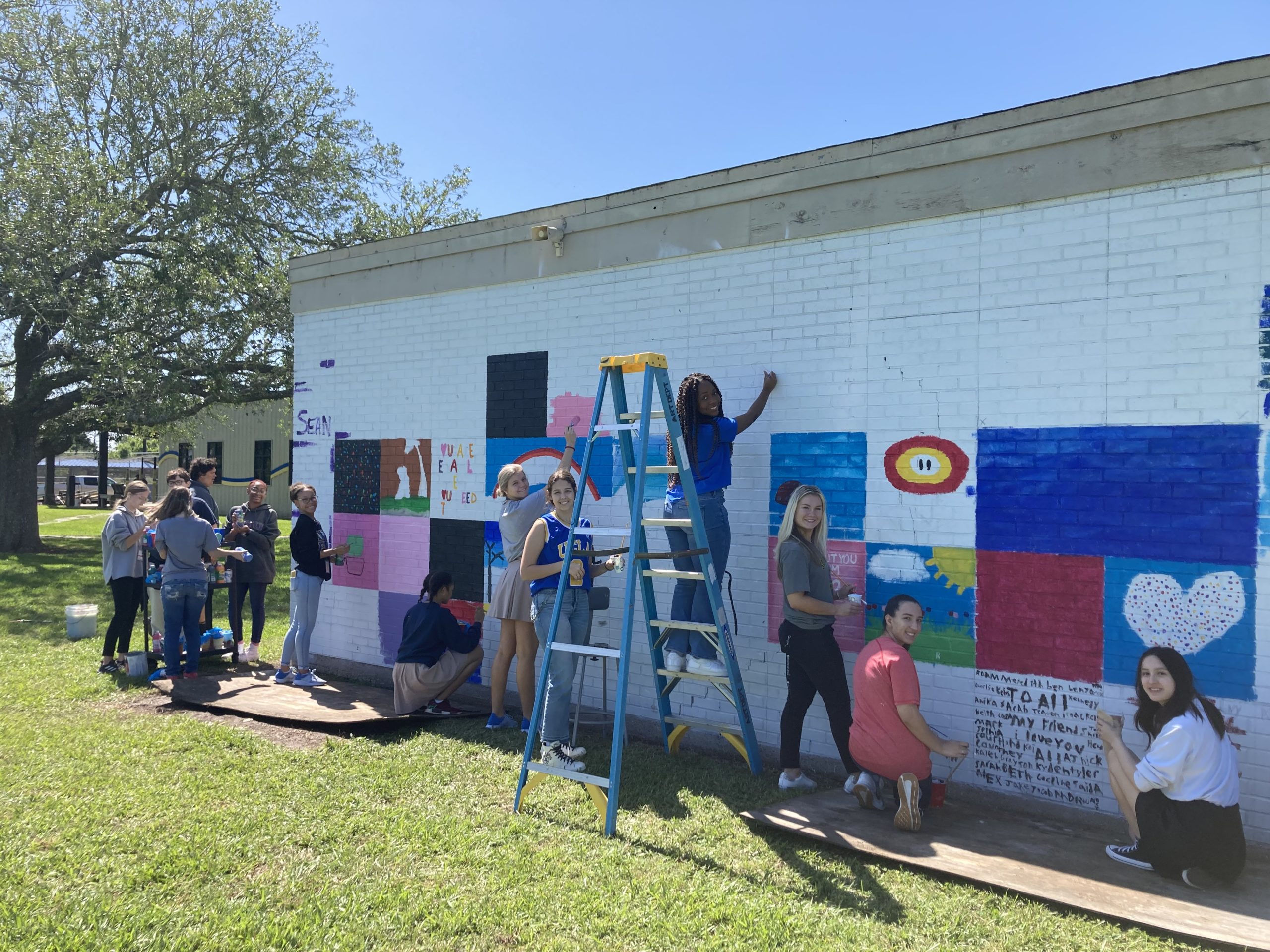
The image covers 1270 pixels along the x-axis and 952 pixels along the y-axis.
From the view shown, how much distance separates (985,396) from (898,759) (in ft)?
6.90

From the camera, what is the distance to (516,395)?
754 cm

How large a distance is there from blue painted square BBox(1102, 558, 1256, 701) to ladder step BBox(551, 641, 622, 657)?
2598 mm

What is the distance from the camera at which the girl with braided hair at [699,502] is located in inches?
224

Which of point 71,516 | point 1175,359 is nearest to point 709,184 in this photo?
point 1175,359

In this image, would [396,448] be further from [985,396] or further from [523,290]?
[985,396]

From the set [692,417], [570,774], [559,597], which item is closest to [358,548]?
[559,597]

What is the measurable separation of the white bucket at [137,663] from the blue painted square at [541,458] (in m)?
3.43

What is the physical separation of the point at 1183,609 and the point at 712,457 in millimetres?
2687

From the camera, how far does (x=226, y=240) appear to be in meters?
18.1

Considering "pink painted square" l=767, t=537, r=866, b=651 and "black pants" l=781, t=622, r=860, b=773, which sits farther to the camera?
"pink painted square" l=767, t=537, r=866, b=651

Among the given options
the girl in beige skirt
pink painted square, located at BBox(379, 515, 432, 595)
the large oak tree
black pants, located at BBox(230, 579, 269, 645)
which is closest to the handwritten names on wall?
the girl in beige skirt

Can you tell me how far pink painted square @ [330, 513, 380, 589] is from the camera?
852 cm

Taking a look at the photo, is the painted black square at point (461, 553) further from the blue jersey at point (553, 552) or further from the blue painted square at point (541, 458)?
the blue jersey at point (553, 552)

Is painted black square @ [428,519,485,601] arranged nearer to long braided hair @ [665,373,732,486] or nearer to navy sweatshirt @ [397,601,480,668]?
navy sweatshirt @ [397,601,480,668]
